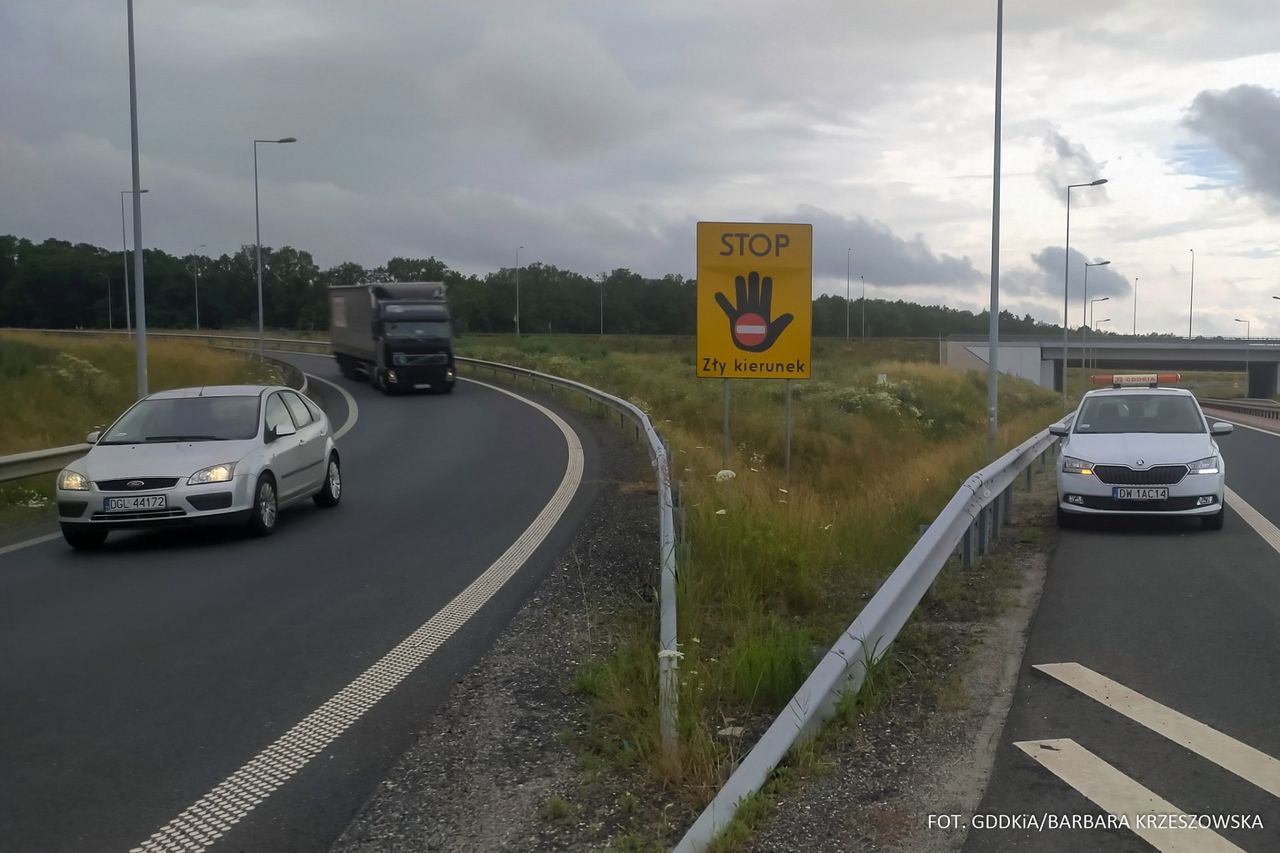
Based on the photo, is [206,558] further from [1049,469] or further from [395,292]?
[395,292]

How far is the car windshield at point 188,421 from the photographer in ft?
38.2

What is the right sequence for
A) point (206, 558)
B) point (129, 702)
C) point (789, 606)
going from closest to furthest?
1. point (129, 702)
2. point (789, 606)
3. point (206, 558)

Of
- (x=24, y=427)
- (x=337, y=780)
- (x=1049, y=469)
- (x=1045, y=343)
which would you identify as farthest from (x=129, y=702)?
(x=1045, y=343)

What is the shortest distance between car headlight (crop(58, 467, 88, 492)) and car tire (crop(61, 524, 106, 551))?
34 cm

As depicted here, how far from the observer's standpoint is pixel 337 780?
4965 mm

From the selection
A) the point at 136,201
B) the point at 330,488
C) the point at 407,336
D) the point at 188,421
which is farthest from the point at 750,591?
the point at 407,336

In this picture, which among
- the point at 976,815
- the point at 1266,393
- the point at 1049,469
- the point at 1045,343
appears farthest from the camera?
the point at 1266,393

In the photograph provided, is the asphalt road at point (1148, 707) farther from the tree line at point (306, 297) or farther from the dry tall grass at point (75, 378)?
the tree line at point (306, 297)

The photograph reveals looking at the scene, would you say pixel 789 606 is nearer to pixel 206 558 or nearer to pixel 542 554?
pixel 542 554

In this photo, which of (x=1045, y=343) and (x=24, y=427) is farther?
(x=1045, y=343)

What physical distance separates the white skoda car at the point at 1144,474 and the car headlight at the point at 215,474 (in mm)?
8499

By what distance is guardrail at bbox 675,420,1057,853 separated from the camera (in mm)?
4168

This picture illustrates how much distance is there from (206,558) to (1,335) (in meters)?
30.9

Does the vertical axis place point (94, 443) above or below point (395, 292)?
below
